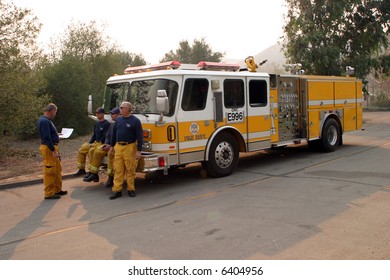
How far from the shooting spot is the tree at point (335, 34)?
21.7 metres

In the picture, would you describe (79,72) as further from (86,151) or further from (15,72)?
(86,151)

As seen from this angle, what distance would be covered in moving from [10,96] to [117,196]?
7.90 metres

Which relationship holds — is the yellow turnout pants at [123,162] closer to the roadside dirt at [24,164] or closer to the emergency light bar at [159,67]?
the emergency light bar at [159,67]

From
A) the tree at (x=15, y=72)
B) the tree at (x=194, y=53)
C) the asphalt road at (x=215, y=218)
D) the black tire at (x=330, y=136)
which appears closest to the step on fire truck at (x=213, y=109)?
the black tire at (x=330, y=136)

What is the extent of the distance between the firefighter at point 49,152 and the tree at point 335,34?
17365 mm

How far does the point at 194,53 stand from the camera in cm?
5069

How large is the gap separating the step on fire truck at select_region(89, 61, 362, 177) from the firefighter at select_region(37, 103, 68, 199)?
1.62 metres

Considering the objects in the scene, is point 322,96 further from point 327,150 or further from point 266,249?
point 266,249

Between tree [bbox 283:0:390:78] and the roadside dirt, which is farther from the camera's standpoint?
tree [bbox 283:0:390:78]

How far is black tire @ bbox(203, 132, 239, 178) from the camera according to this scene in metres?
8.51

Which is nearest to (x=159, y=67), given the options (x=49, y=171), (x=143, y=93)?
(x=143, y=93)

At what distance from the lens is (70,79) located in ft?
71.5

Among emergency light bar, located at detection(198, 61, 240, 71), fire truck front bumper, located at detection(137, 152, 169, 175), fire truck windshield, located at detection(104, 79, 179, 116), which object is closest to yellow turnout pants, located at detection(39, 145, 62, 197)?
fire truck front bumper, located at detection(137, 152, 169, 175)

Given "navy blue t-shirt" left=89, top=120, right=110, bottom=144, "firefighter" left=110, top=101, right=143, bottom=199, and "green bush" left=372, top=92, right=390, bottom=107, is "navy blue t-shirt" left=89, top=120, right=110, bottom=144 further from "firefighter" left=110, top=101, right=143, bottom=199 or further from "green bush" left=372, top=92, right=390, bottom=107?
"green bush" left=372, top=92, right=390, bottom=107
